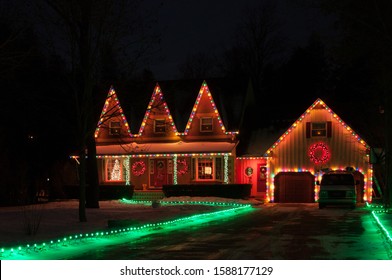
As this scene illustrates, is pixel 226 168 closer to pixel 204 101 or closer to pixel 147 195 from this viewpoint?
pixel 204 101

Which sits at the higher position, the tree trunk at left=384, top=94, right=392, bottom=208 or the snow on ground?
the tree trunk at left=384, top=94, right=392, bottom=208

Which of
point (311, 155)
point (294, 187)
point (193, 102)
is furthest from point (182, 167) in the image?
point (311, 155)

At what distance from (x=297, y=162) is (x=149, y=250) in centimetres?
2733

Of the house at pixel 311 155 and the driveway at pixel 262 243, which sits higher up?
the house at pixel 311 155

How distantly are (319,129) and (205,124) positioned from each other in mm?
8195

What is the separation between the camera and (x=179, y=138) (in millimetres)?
45156

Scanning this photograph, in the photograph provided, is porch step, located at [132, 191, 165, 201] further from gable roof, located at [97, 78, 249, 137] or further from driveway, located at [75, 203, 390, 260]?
driveway, located at [75, 203, 390, 260]

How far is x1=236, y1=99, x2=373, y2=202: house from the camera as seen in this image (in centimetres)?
4034

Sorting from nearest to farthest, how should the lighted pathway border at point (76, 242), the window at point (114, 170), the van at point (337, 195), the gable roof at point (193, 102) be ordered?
the lighted pathway border at point (76, 242), the van at point (337, 195), the gable roof at point (193, 102), the window at point (114, 170)

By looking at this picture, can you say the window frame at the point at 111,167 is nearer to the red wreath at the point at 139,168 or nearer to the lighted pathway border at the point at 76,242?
the red wreath at the point at 139,168

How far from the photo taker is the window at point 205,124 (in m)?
44.7

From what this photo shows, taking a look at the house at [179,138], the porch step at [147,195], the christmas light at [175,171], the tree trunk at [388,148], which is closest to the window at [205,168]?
the house at [179,138]

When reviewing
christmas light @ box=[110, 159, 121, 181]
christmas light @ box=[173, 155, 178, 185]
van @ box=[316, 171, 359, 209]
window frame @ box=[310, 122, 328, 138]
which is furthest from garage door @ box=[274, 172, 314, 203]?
christmas light @ box=[110, 159, 121, 181]

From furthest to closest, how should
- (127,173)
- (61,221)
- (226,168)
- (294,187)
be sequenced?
(127,173) → (226,168) → (294,187) → (61,221)
